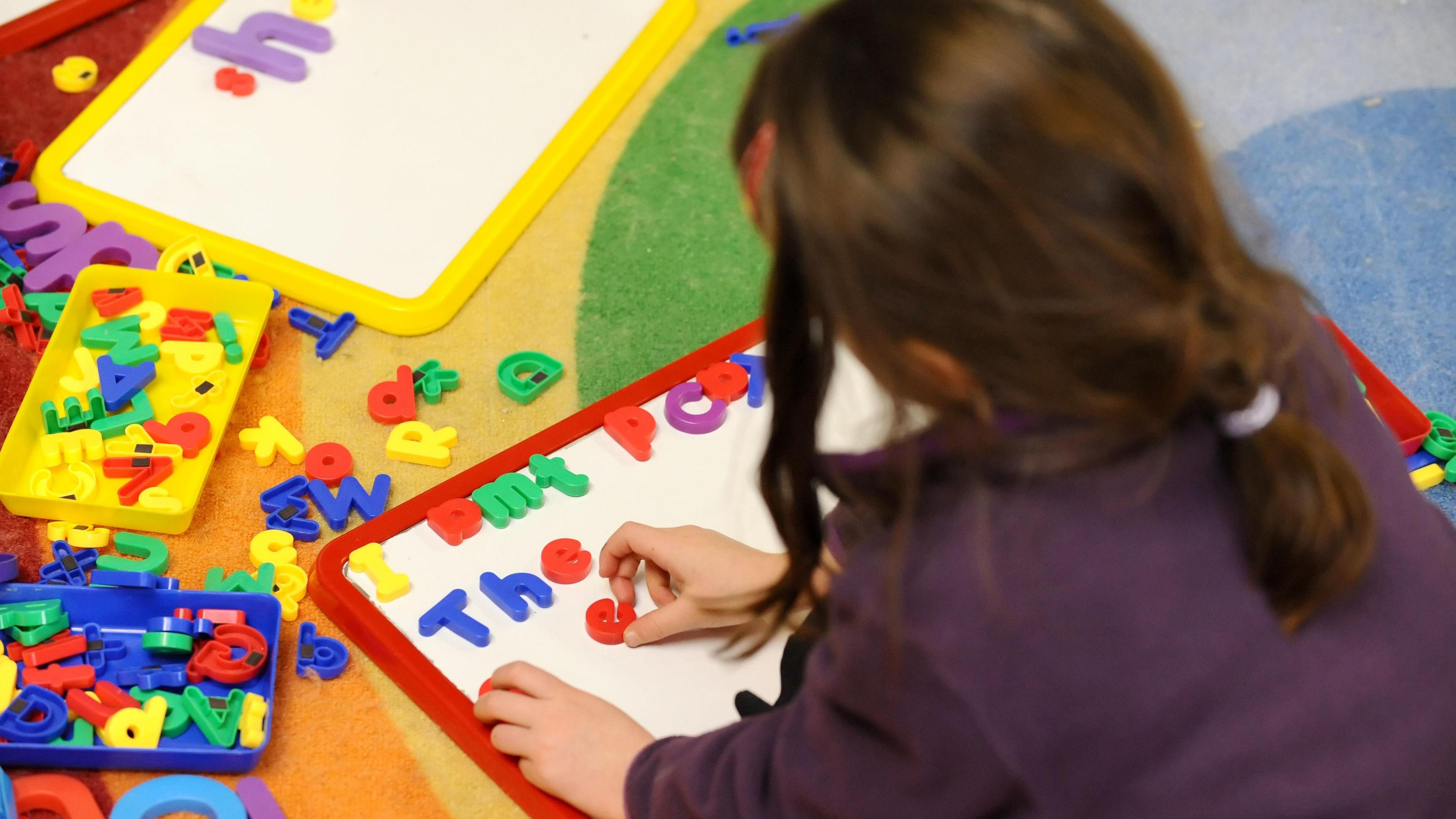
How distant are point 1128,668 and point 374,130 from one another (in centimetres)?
92

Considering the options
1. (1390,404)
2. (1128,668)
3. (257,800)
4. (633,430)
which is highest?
(1128,668)

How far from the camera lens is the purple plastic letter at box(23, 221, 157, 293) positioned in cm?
103

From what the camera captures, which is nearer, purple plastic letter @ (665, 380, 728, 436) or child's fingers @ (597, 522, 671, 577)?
child's fingers @ (597, 522, 671, 577)

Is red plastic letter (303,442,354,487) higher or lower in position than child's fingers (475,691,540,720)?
lower

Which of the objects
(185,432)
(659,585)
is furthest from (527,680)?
(185,432)

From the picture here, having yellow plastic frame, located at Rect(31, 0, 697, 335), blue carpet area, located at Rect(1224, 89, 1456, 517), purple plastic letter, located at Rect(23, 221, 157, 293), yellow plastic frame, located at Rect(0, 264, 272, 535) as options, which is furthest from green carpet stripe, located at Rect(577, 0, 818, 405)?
blue carpet area, located at Rect(1224, 89, 1456, 517)

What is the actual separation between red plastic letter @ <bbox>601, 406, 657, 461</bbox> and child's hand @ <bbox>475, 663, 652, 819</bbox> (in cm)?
21

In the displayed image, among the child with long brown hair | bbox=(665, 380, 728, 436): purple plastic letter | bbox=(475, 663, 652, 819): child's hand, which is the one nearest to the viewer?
the child with long brown hair

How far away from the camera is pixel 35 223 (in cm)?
107

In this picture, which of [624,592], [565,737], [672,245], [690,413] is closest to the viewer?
[565,737]

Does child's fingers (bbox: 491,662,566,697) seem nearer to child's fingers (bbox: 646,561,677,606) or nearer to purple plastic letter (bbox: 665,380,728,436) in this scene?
child's fingers (bbox: 646,561,677,606)

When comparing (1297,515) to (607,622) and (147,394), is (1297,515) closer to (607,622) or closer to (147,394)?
(607,622)

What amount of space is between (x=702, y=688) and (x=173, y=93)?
79cm

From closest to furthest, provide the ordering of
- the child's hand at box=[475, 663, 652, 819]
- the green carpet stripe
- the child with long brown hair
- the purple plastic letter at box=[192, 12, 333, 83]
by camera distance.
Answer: the child with long brown hair
the child's hand at box=[475, 663, 652, 819]
the green carpet stripe
the purple plastic letter at box=[192, 12, 333, 83]
